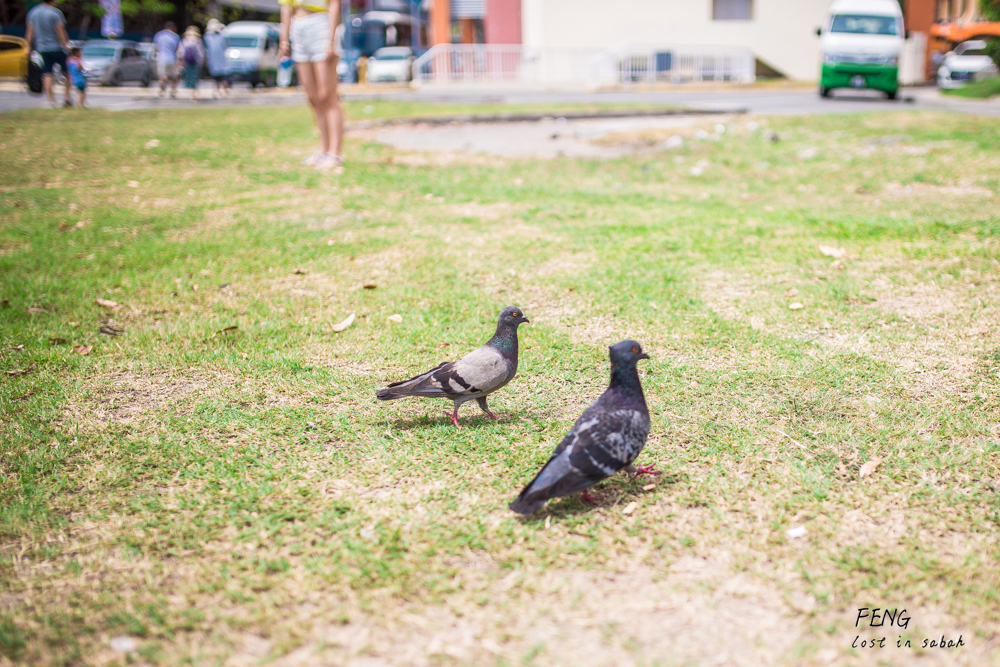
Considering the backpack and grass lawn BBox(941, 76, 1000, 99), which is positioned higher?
the backpack

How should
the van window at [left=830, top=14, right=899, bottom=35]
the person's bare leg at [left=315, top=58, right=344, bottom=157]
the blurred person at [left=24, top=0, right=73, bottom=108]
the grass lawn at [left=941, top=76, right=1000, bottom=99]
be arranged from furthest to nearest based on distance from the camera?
the van window at [left=830, top=14, right=899, bottom=35]
the grass lawn at [left=941, top=76, right=1000, bottom=99]
the blurred person at [left=24, top=0, right=73, bottom=108]
the person's bare leg at [left=315, top=58, right=344, bottom=157]

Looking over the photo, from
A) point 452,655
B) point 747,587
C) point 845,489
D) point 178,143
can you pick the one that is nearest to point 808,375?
point 845,489

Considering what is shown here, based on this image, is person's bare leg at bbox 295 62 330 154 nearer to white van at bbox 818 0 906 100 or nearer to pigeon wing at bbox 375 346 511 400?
pigeon wing at bbox 375 346 511 400

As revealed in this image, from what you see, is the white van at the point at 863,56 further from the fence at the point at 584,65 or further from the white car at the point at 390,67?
the white car at the point at 390,67

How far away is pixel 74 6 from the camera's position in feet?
127

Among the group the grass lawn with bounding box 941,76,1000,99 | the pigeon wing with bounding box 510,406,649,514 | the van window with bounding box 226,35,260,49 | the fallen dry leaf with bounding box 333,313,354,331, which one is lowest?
Answer: the pigeon wing with bounding box 510,406,649,514

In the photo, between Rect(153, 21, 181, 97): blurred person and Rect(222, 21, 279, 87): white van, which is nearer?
Rect(153, 21, 181, 97): blurred person

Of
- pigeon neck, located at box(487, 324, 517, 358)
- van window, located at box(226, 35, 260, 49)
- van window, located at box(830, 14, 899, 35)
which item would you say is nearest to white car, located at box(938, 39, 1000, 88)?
van window, located at box(830, 14, 899, 35)

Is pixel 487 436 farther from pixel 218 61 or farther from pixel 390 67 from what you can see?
pixel 390 67

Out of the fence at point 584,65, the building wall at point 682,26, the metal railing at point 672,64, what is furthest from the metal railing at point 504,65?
the building wall at point 682,26

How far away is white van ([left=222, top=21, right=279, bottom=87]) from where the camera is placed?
91.3 ft

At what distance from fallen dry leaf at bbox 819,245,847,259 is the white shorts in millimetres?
5246

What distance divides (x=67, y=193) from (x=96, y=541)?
21.0 feet

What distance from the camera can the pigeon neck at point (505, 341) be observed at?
3324 mm
